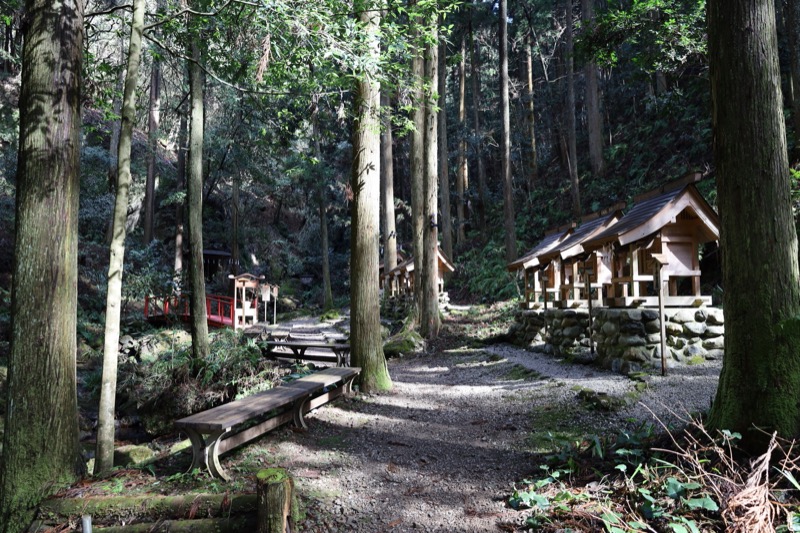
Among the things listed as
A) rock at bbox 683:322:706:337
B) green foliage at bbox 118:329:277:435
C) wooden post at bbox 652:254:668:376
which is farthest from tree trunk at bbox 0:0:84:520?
rock at bbox 683:322:706:337

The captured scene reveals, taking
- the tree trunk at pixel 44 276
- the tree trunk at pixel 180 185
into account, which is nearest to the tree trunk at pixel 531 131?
the tree trunk at pixel 180 185

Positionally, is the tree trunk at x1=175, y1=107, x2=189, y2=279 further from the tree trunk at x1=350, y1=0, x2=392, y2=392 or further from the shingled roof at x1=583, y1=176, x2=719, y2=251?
the shingled roof at x1=583, y1=176, x2=719, y2=251

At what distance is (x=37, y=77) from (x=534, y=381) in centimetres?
807

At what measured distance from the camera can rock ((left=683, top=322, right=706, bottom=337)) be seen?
28.2ft

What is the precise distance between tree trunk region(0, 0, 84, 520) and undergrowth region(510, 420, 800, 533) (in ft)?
12.2

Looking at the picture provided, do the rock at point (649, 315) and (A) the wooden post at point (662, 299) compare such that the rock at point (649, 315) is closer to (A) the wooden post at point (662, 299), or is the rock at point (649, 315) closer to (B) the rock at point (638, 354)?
(A) the wooden post at point (662, 299)

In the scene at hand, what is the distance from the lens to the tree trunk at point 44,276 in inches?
149

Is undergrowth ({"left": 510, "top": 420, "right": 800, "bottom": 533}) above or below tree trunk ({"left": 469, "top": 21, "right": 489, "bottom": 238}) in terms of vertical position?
below

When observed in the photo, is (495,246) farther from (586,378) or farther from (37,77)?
(37,77)

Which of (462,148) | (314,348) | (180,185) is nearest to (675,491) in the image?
(314,348)

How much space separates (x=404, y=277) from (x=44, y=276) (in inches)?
733

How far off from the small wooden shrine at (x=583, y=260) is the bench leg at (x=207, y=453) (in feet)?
26.5

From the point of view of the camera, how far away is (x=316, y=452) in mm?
5031

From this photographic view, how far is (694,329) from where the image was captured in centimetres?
859
